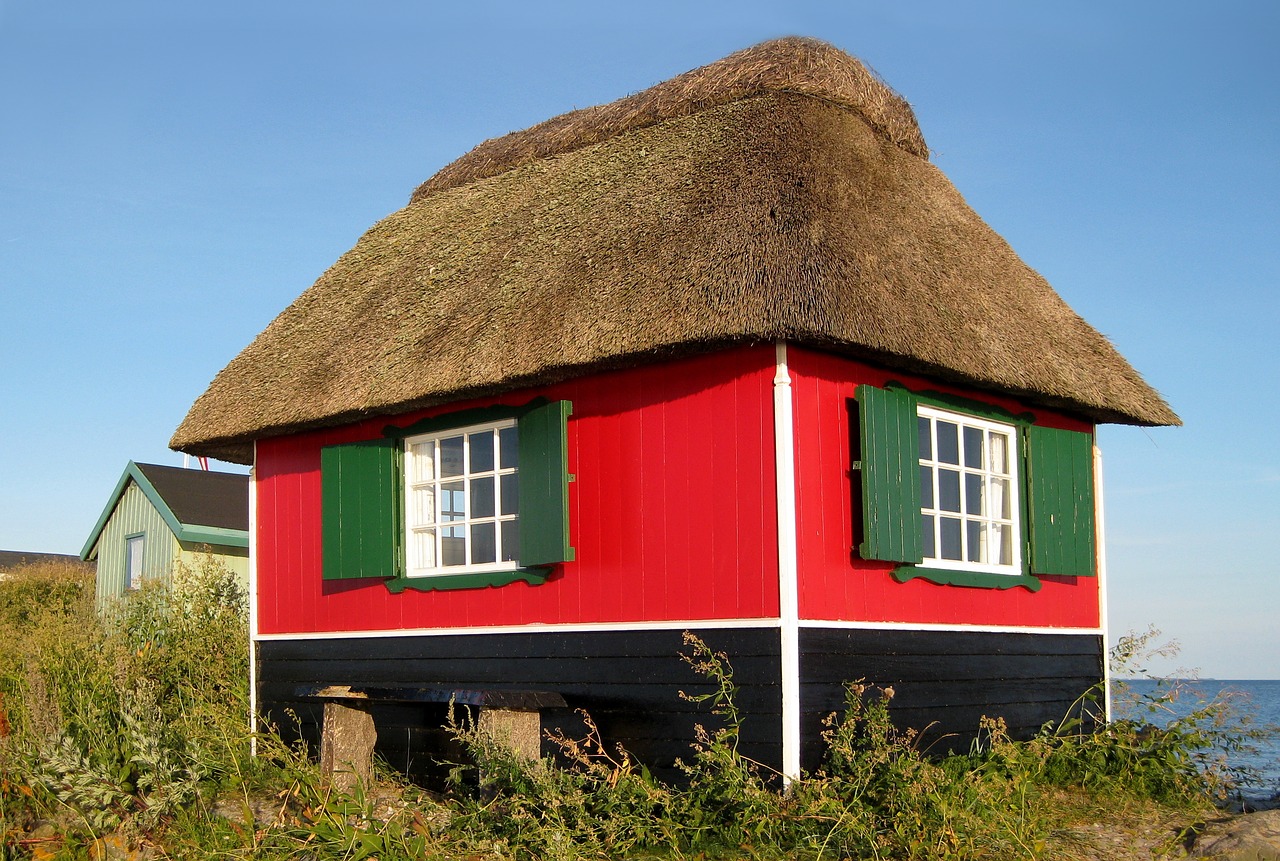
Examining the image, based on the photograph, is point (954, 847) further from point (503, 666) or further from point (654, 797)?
point (503, 666)

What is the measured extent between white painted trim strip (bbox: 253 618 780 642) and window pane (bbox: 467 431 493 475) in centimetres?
139

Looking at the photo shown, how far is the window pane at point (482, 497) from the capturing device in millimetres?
10398

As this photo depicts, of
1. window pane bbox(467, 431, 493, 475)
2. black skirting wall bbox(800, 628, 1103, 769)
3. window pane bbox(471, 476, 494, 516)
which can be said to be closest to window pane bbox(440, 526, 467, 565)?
window pane bbox(471, 476, 494, 516)

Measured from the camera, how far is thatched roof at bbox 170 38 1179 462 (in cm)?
770

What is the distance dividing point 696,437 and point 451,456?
3.37m

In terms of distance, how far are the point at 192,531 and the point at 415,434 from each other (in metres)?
11.7

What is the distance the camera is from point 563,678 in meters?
8.24

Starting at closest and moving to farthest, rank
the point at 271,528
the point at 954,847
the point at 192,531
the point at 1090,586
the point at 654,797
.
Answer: the point at 954,847 → the point at 654,797 → the point at 1090,586 → the point at 271,528 → the point at 192,531

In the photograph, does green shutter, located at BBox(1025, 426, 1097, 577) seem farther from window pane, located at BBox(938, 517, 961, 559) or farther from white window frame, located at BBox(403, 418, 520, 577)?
white window frame, located at BBox(403, 418, 520, 577)

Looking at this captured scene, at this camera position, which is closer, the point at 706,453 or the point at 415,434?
the point at 706,453

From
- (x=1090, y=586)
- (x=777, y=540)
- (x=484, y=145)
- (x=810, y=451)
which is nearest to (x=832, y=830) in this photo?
(x=777, y=540)

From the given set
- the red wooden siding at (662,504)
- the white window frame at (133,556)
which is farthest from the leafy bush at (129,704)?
the white window frame at (133,556)

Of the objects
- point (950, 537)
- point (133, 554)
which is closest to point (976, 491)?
point (950, 537)

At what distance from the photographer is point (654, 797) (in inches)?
276
